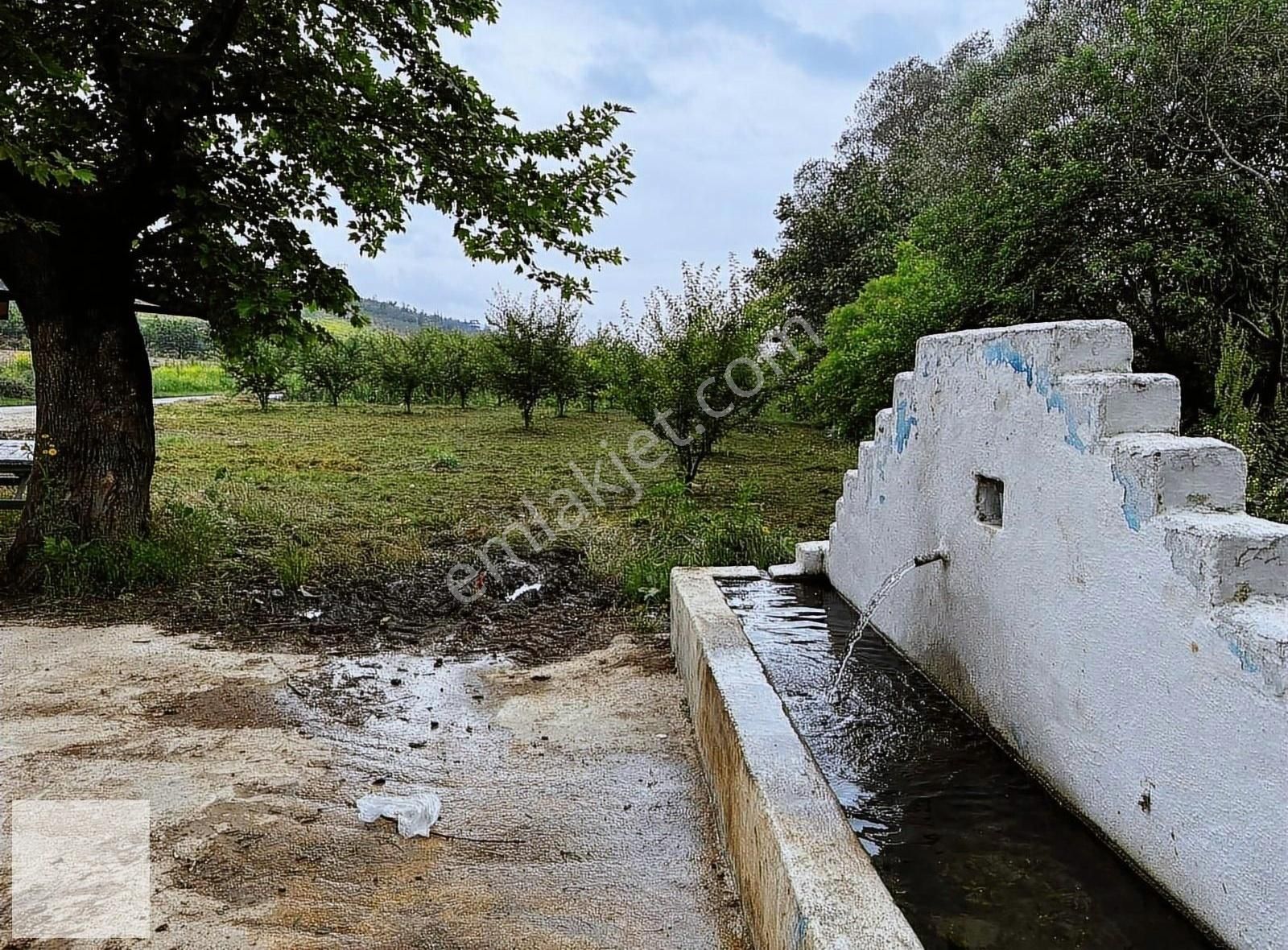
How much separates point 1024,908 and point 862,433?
9.80m

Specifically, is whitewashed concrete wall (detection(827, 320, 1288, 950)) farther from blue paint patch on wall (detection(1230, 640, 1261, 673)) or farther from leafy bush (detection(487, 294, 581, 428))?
leafy bush (detection(487, 294, 581, 428))

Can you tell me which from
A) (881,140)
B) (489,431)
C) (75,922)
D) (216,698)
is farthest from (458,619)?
(881,140)

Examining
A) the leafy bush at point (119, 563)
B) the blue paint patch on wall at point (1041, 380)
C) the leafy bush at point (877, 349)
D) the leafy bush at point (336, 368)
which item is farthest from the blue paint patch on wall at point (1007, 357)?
the leafy bush at point (336, 368)

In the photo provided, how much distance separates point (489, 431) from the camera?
19.9 m

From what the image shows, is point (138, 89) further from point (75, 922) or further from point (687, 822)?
point (687, 822)

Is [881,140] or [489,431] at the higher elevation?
[881,140]

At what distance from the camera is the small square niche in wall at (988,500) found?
3.49m

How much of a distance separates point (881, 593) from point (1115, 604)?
176 cm

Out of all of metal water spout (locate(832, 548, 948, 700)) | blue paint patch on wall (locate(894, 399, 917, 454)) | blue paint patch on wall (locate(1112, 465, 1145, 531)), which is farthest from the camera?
blue paint patch on wall (locate(894, 399, 917, 454))

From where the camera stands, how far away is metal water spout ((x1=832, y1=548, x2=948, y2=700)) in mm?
3887

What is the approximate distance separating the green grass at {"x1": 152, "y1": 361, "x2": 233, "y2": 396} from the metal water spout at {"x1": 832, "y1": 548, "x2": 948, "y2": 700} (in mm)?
32711

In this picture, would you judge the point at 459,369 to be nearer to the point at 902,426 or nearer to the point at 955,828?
the point at 902,426

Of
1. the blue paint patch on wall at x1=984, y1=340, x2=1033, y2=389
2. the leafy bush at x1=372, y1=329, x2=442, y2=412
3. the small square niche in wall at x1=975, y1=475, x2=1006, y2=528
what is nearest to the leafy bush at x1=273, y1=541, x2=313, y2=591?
the small square niche in wall at x1=975, y1=475, x2=1006, y2=528
